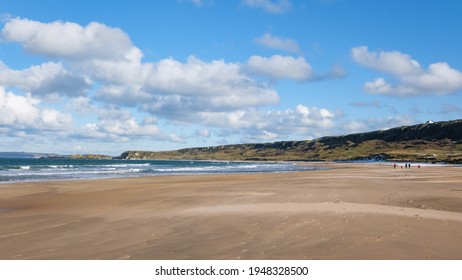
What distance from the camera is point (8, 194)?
3091 cm

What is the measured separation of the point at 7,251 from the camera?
11492 mm

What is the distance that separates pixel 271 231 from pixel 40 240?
768cm

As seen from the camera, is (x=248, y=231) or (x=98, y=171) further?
(x=98, y=171)

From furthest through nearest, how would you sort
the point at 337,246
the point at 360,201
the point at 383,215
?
the point at 360,201 → the point at 383,215 → the point at 337,246

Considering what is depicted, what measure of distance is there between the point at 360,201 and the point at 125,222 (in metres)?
12.2

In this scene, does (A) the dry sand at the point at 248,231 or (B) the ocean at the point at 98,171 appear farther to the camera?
(B) the ocean at the point at 98,171

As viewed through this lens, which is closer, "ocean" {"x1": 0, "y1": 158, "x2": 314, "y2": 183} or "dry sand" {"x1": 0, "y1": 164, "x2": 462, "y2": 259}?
"dry sand" {"x1": 0, "y1": 164, "x2": 462, "y2": 259}

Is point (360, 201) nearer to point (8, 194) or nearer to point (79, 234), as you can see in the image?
point (79, 234)

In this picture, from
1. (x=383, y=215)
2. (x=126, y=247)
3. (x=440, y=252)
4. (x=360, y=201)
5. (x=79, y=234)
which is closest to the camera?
(x=440, y=252)

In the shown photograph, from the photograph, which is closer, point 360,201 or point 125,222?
point 125,222
